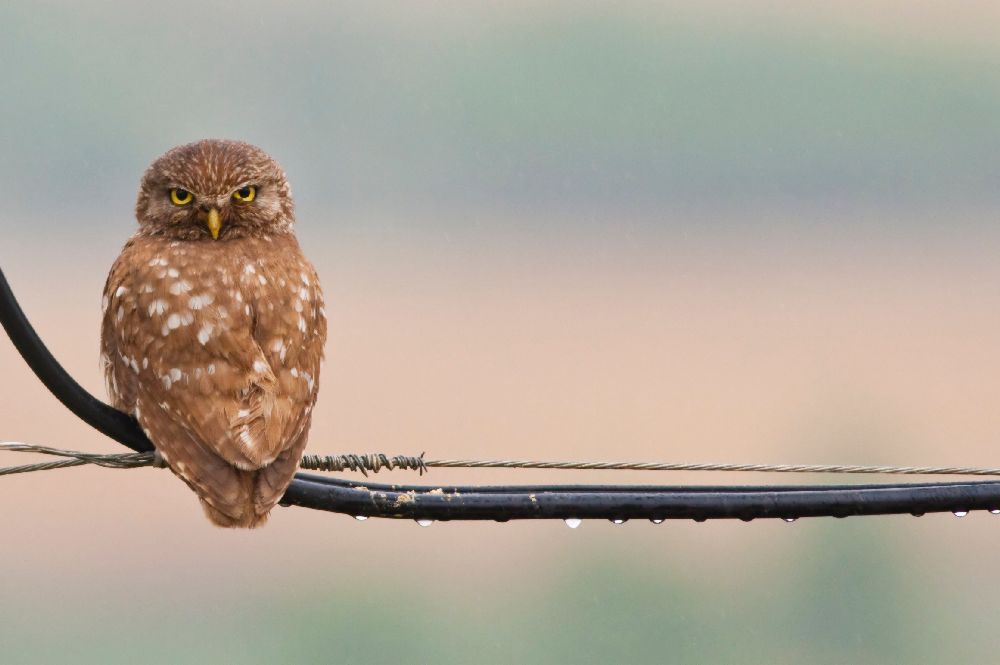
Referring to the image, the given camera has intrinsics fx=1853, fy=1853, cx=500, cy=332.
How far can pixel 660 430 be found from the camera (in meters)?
89.9

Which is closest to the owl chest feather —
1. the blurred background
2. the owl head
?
the owl head

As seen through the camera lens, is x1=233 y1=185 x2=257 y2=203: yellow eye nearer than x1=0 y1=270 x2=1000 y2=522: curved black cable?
No

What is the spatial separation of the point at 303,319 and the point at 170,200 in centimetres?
129

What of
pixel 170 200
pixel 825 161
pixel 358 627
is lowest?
pixel 170 200

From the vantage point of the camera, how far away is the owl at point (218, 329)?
764 centimetres

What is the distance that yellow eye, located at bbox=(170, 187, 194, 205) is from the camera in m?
9.34

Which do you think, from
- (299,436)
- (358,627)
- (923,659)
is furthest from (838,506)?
(923,659)

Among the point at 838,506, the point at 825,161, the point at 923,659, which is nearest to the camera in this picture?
the point at 838,506

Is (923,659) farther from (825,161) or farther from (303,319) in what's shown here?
(303,319)

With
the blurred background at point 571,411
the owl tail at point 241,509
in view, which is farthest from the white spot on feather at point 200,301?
the blurred background at point 571,411

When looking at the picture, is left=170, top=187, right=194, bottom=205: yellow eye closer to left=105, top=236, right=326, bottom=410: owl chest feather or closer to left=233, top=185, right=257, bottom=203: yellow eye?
left=233, top=185, right=257, bottom=203: yellow eye

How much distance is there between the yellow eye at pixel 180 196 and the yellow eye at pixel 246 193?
0.23 m

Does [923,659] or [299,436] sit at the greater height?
[923,659]

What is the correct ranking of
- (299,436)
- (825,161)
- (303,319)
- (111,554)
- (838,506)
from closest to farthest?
(838,506)
(299,436)
(303,319)
(111,554)
(825,161)
